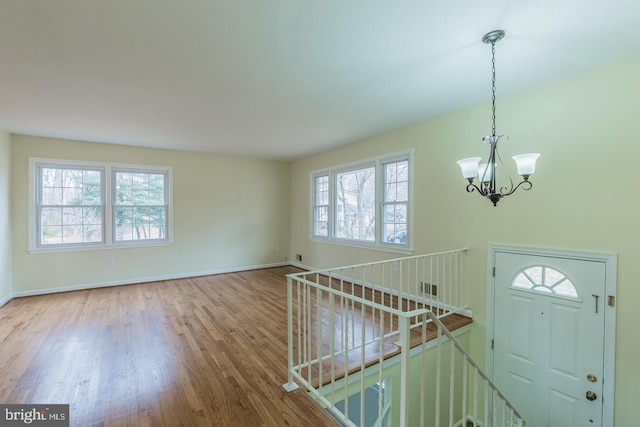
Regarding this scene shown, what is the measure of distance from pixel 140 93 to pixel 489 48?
3.16 meters

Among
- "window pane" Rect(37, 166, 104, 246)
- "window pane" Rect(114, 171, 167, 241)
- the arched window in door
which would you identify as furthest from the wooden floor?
the arched window in door

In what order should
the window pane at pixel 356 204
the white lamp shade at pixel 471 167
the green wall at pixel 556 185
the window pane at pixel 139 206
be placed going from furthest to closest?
the window pane at pixel 139 206 → the window pane at pixel 356 204 → the green wall at pixel 556 185 → the white lamp shade at pixel 471 167

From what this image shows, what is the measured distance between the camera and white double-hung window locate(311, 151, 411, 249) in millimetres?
4285

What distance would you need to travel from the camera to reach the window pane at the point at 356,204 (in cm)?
481

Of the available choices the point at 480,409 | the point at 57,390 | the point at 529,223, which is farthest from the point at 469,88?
the point at 57,390

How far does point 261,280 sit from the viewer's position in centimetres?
557

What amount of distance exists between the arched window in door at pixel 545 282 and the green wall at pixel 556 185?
0.27 m

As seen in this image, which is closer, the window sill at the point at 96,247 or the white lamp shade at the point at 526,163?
the white lamp shade at the point at 526,163

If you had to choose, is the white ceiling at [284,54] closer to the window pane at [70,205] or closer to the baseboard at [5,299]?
the window pane at [70,205]

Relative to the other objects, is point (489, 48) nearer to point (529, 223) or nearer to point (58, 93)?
point (529, 223)

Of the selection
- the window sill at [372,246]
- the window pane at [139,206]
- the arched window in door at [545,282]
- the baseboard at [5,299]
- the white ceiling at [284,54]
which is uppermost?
the white ceiling at [284,54]

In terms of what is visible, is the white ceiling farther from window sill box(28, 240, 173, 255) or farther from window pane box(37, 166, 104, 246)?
window sill box(28, 240, 173, 255)

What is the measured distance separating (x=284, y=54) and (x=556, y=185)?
2.74 metres

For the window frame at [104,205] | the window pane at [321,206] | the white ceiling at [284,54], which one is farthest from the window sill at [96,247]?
the window pane at [321,206]
